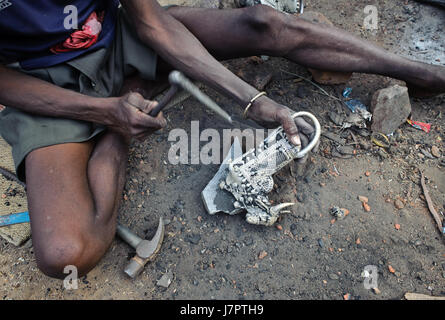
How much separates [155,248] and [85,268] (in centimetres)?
36

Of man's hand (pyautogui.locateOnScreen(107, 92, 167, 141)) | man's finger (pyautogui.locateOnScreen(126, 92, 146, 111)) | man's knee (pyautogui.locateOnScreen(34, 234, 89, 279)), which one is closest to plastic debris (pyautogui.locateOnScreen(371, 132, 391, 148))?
man's hand (pyautogui.locateOnScreen(107, 92, 167, 141))

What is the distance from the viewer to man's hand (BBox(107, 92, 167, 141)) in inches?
65.2

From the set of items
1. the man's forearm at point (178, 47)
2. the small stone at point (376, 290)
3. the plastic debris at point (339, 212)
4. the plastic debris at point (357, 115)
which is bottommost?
the small stone at point (376, 290)

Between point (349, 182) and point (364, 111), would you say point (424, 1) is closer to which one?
point (364, 111)

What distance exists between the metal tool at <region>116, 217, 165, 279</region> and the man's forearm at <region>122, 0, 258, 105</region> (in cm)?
85

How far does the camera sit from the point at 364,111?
91.5 inches

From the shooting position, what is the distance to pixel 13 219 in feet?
6.93

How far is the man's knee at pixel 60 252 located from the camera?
161 centimetres

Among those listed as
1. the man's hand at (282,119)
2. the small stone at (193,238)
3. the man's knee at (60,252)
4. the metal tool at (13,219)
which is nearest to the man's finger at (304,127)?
the man's hand at (282,119)

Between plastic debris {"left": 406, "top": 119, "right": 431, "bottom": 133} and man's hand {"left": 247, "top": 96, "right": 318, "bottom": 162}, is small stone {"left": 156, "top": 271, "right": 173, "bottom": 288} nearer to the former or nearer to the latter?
man's hand {"left": 247, "top": 96, "right": 318, "bottom": 162}

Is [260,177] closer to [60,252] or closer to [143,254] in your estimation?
[143,254]

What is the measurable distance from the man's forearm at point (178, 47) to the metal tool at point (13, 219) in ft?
4.18

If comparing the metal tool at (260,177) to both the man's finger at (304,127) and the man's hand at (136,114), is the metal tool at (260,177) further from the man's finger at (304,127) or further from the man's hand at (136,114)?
the man's hand at (136,114)
